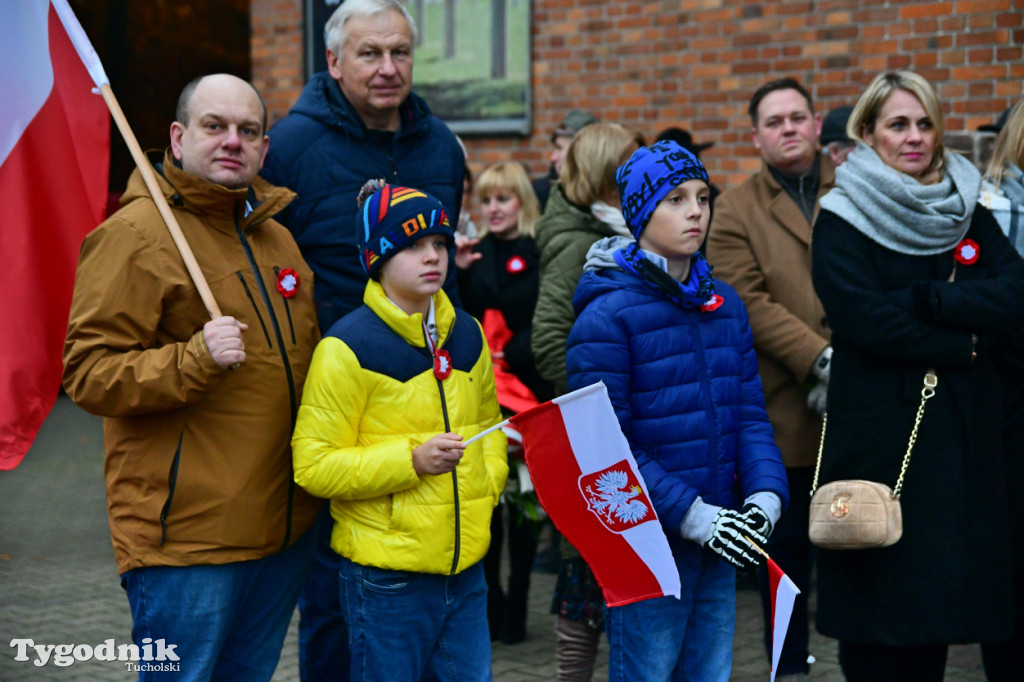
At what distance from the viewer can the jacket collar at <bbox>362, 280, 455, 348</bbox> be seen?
3.24 metres

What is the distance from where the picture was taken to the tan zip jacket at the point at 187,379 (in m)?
2.92

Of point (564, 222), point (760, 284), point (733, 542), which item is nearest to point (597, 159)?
point (564, 222)

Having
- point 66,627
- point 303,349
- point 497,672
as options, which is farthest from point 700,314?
point 66,627

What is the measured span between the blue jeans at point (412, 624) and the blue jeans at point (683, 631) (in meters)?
0.39

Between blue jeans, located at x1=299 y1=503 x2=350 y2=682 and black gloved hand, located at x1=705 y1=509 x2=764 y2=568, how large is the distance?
4.35 ft

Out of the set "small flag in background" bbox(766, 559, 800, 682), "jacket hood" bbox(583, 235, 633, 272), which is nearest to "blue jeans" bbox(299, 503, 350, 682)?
"jacket hood" bbox(583, 235, 633, 272)

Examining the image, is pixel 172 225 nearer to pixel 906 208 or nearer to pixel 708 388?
pixel 708 388

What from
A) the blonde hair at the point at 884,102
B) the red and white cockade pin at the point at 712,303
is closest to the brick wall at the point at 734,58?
the blonde hair at the point at 884,102

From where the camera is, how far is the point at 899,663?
3.75 meters

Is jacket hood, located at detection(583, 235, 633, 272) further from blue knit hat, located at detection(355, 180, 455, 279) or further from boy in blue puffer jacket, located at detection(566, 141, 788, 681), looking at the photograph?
blue knit hat, located at detection(355, 180, 455, 279)

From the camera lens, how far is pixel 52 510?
315 inches

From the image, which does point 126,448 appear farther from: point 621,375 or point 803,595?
point 803,595

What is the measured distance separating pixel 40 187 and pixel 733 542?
6.98 ft

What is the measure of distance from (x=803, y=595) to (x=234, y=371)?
249cm
